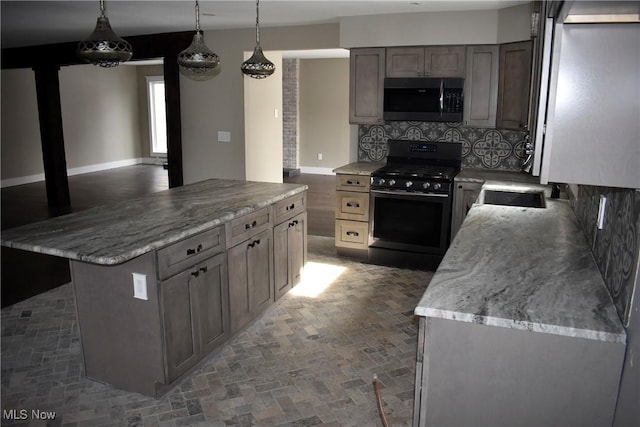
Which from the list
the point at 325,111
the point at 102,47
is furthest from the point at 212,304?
the point at 325,111

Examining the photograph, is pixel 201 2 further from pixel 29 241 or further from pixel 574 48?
pixel 574 48

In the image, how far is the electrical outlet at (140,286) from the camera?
2510mm

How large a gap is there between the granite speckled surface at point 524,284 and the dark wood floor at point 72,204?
3.44 meters

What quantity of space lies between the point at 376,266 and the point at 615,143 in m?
3.54

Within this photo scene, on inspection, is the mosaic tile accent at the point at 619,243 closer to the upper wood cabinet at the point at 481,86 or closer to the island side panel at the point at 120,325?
the island side panel at the point at 120,325

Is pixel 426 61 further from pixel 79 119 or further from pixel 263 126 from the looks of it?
pixel 79 119

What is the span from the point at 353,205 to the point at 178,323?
8.57 feet

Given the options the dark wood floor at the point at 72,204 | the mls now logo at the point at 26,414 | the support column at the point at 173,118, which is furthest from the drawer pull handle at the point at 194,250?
the support column at the point at 173,118

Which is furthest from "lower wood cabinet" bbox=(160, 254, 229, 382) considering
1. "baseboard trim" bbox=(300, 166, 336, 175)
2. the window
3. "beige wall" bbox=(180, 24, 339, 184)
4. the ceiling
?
the window

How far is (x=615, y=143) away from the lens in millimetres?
1426

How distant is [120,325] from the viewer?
2658mm

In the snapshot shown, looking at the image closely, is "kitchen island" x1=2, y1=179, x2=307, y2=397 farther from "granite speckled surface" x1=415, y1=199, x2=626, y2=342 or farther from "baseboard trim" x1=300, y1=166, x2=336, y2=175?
"baseboard trim" x1=300, y1=166, x2=336, y2=175

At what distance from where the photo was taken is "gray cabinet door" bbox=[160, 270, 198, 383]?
8.45 ft

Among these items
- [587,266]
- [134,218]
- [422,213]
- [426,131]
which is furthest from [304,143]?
[587,266]
